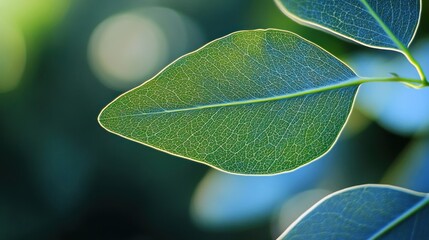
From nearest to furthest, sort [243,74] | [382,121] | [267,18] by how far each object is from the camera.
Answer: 1. [243,74]
2. [382,121]
3. [267,18]

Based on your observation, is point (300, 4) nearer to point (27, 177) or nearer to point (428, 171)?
point (428, 171)

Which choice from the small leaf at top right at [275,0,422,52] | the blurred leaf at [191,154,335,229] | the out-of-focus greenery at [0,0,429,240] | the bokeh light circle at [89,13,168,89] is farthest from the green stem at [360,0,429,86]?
the bokeh light circle at [89,13,168,89]

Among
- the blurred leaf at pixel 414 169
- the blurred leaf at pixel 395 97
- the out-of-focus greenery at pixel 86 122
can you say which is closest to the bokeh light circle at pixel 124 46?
the out-of-focus greenery at pixel 86 122

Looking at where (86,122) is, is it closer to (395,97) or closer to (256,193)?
(256,193)

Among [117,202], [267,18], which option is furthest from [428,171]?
[117,202]

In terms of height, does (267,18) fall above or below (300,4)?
below

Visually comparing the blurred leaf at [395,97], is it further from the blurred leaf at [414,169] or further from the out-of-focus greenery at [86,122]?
the out-of-focus greenery at [86,122]

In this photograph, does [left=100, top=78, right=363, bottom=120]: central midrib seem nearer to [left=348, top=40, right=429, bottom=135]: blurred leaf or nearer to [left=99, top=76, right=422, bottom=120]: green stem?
[left=99, top=76, right=422, bottom=120]: green stem
